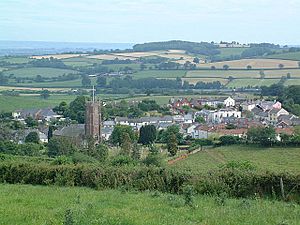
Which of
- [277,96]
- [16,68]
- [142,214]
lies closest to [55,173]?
[142,214]

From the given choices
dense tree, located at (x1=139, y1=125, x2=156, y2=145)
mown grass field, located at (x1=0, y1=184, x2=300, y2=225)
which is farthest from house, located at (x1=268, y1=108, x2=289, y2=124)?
mown grass field, located at (x1=0, y1=184, x2=300, y2=225)

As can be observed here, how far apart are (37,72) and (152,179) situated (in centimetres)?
13767

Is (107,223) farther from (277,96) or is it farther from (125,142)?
(277,96)

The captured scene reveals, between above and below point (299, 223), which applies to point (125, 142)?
below

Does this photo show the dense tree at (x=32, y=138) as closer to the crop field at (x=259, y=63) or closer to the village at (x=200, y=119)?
the village at (x=200, y=119)

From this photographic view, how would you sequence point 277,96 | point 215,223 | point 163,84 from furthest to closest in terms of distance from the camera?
point 163,84, point 277,96, point 215,223

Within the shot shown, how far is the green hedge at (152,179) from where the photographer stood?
13625 millimetres

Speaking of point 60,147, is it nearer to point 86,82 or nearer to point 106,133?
point 106,133

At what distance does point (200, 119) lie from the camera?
80188 mm

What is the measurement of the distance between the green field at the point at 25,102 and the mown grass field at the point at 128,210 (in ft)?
250

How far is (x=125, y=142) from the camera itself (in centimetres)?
5272

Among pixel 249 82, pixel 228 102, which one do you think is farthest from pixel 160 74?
pixel 228 102

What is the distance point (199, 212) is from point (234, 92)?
10557cm

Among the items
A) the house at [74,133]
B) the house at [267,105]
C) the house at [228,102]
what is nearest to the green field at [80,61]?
the house at [228,102]
